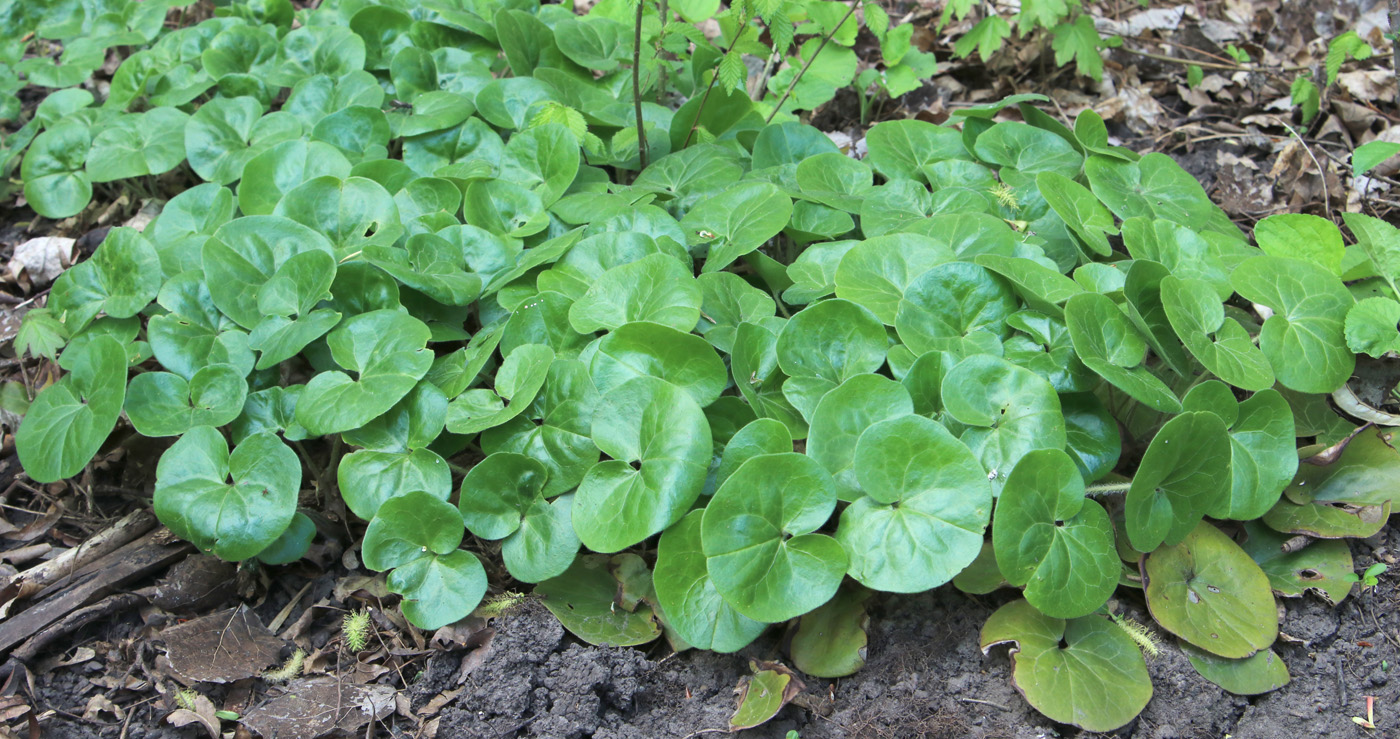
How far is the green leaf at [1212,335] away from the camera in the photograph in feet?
6.59

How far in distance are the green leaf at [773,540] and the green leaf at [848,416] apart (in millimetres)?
84

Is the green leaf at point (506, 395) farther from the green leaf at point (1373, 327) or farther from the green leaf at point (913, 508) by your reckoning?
the green leaf at point (1373, 327)

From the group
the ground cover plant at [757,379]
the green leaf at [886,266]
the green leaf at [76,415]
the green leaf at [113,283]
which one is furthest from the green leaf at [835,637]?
the green leaf at [113,283]

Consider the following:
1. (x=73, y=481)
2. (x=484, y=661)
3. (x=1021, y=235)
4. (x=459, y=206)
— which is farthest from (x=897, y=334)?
(x=73, y=481)

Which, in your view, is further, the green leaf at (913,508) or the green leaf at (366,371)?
the green leaf at (366,371)

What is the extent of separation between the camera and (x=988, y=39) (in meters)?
3.55

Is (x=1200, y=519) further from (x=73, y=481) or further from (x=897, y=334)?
A: (x=73, y=481)

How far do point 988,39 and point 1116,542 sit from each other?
231cm

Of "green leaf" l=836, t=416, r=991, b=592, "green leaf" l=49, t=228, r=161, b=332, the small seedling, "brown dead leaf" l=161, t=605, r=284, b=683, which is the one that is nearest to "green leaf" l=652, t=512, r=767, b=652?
"green leaf" l=836, t=416, r=991, b=592

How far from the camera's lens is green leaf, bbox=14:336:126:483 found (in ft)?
7.14

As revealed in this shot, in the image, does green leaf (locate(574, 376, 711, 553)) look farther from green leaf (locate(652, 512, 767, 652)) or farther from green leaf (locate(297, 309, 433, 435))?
green leaf (locate(297, 309, 433, 435))

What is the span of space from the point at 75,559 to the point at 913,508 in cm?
221

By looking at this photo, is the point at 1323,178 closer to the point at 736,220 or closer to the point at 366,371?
the point at 736,220

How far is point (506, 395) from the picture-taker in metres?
2.14
